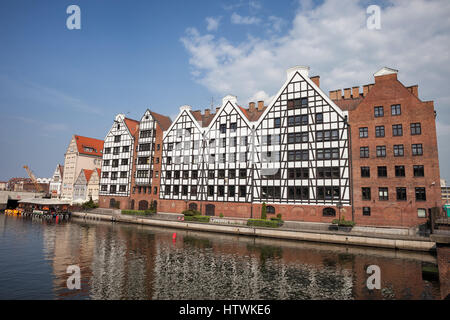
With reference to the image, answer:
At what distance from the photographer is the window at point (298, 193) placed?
41.6 m

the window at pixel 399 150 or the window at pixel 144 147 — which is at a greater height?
the window at pixel 144 147

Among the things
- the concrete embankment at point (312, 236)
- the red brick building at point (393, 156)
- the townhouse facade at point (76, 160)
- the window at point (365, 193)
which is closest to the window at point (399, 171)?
the red brick building at point (393, 156)

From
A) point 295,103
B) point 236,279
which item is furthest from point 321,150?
point 236,279

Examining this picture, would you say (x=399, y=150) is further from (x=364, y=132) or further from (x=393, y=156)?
(x=364, y=132)

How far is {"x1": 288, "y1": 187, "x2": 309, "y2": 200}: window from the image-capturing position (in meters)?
41.6

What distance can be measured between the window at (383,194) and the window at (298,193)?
9852 mm

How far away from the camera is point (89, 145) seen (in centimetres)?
8812

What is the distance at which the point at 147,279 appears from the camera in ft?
62.6

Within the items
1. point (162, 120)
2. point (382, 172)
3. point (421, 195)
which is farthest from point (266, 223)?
point (162, 120)

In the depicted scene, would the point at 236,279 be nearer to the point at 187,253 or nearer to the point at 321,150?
the point at 187,253

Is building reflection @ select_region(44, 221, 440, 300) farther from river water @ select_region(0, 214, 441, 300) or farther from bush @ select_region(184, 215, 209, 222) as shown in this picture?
bush @ select_region(184, 215, 209, 222)

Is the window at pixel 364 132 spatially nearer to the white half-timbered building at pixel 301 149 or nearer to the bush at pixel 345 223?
the white half-timbered building at pixel 301 149

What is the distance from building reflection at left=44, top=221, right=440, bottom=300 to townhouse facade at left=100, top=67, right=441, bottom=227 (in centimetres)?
971

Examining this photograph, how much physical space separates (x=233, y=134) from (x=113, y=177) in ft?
110
